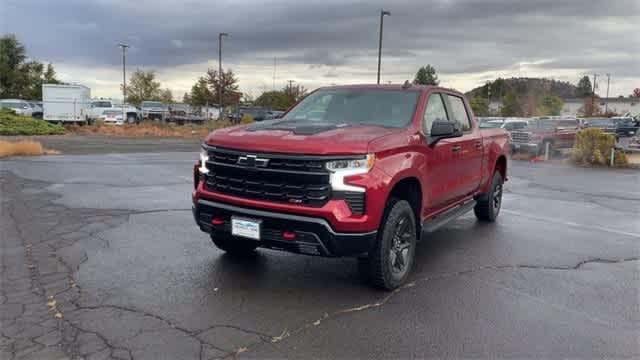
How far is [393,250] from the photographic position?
16.4ft

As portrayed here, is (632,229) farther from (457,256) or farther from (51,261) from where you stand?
(51,261)

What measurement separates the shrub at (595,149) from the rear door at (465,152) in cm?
1321

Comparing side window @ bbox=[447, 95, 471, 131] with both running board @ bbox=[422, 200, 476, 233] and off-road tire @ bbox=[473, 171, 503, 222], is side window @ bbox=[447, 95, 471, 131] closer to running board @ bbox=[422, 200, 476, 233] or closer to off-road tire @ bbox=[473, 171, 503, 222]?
running board @ bbox=[422, 200, 476, 233]

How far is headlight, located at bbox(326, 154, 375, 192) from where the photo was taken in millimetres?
4445

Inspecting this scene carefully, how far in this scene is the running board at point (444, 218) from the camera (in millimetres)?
5694

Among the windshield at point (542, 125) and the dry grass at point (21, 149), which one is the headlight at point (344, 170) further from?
the windshield at point (542, 125)

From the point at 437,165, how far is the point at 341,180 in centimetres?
167

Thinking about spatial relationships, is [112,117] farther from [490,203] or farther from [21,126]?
[490,203]

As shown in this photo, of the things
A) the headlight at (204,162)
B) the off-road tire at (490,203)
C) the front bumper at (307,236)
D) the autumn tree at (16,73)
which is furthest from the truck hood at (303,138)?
the autumn tree at (16,73)

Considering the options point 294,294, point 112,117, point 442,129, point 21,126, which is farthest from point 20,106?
point 442,129

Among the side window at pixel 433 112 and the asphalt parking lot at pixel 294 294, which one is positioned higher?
the side window at pixel 433 112

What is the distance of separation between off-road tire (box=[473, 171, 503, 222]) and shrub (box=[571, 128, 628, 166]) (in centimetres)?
1189

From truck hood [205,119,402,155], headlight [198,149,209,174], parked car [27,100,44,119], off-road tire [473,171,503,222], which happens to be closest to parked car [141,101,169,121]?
parked car [27,100,44,119]

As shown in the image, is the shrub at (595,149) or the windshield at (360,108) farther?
the shrub at (595,149)
